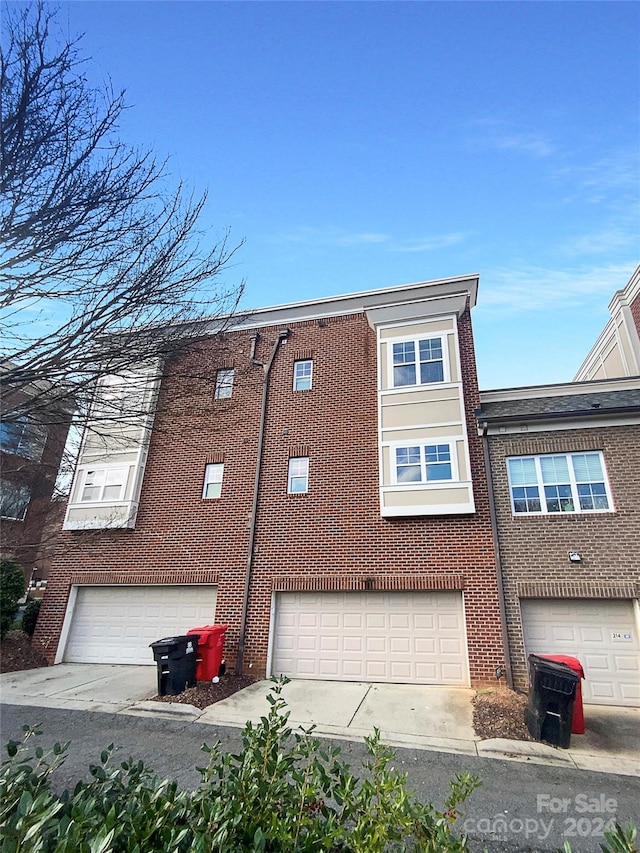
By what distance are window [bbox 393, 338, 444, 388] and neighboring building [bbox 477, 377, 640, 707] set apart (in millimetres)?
1680

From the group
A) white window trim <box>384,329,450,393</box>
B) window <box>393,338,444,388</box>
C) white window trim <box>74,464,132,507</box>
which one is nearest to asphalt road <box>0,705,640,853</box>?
white window trim <box>74,464,132,507</box>

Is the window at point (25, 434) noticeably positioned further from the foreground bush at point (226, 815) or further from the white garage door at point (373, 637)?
the white garage door at point (373, 637)

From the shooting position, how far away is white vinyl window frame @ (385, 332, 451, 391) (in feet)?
36.4

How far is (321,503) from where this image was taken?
10805 millimetres

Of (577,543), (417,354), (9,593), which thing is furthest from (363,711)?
(9,593)

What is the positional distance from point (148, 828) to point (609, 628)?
31.6 feet

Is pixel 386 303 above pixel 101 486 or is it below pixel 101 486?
above

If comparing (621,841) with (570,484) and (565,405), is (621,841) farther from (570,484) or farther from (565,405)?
(565,405)

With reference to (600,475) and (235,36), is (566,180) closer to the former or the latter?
(600,475)

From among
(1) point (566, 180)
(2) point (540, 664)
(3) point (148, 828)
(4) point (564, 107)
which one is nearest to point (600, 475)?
(2) point (540, 664)

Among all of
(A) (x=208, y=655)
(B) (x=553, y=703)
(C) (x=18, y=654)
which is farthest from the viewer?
(C) (x=18, y=654)

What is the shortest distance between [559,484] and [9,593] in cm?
1429

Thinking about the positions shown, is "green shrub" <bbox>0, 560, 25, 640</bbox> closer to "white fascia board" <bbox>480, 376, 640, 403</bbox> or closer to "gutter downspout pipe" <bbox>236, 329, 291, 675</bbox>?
"gutter downspout pipe" <bbox>236, 329, 291, 675</bbox>

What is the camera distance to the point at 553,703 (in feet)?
20.1
